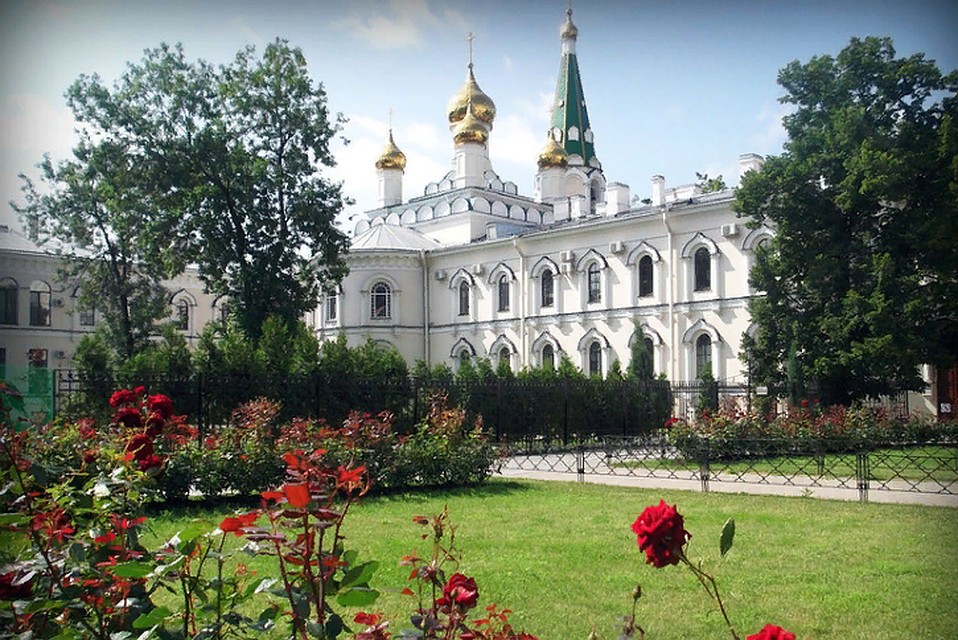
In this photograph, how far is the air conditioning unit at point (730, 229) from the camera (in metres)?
27.8

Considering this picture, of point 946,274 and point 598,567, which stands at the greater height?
point 946,274

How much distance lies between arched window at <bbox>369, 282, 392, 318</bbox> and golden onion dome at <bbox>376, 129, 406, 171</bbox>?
30.2 feet

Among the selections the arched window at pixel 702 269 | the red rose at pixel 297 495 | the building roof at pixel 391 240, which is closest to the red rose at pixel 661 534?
the red rose at pixel 297 495

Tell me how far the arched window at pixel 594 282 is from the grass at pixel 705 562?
2141 centimetres

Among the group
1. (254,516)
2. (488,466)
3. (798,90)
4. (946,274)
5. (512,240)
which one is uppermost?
(798,90)

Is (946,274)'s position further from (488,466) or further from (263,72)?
(263,72)

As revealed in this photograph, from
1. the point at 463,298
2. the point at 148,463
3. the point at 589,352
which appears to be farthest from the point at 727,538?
the point at 463,298

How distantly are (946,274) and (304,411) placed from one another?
1503 cm

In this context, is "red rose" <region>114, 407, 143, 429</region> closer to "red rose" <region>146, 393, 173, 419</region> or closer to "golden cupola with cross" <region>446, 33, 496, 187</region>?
"red rose" <region>146, 393, 173, 419</region>

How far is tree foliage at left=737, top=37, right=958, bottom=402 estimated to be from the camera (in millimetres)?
20438

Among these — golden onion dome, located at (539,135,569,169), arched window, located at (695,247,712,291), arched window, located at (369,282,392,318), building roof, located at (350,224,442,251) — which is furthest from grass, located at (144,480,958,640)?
golden onion dome, located at (539,135,569,169)

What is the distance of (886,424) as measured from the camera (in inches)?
709

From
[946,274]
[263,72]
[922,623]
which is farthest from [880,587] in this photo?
[263,72]

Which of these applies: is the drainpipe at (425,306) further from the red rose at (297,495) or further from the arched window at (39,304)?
the red rose at (297,495)
